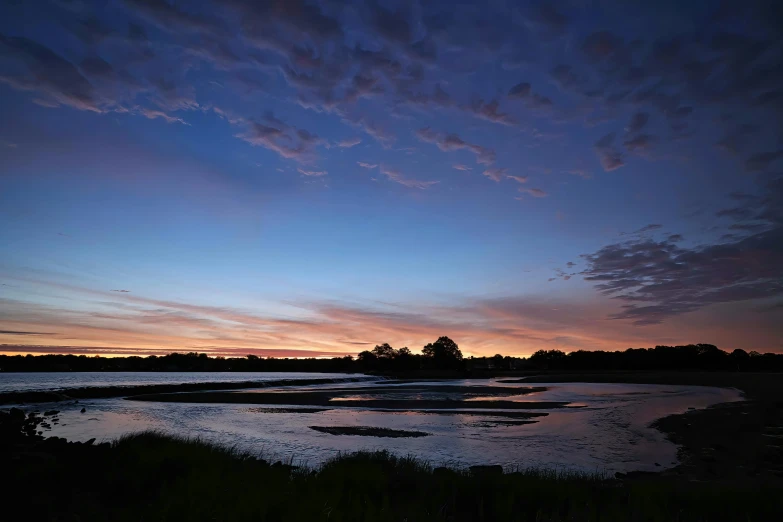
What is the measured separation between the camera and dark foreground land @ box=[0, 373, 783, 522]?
7.76 m

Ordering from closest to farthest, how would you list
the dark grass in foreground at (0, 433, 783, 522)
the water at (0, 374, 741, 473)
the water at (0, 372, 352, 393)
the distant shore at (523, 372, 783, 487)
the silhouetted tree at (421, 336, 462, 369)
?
the dark grass in foreground at (0, 433, 783, 522) → the distant shore at (523, 372, 783, 487) → the water at (0, 374, 741, 473) → the water at (0, 372, 352, 393) → the silhouetted tree at (421, 336, 462, 369)

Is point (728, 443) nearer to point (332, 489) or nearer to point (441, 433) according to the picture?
point (441, 433)

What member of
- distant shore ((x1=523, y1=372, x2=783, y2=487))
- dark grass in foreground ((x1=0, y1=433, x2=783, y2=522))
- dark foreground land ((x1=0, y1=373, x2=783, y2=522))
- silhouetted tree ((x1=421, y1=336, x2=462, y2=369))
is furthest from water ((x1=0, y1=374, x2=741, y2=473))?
silhouetted tree ((x1=421, y1=336, x2=462, y2=369))

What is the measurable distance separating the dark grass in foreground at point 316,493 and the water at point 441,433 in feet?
12.6

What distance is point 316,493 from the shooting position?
→ 933 centimetres

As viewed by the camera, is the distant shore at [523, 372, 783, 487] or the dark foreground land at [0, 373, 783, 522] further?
the distant shore at [523, 372, 783, 487]

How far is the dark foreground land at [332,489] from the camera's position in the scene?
776cm

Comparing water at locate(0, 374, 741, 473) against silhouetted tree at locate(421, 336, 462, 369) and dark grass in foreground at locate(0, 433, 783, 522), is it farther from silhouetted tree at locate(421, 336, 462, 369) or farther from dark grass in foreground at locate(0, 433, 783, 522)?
silhouetted tree at locate(421, 336, 462, 369)

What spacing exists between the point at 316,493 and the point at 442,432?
51.5ft

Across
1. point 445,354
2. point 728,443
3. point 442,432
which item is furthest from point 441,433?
point 445,354

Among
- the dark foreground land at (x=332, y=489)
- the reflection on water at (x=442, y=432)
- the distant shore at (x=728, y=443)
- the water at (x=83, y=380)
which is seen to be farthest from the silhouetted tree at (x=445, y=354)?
the dark foreground land at (x=332, y=489)

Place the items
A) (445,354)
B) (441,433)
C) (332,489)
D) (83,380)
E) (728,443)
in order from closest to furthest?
(332,489)
(728,443)
(441,433)
(83,380)
(445,354)

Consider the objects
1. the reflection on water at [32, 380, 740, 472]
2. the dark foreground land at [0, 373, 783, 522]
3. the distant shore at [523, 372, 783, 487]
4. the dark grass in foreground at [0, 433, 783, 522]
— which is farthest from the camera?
the reflection on water at [32, 380, 740, 472]

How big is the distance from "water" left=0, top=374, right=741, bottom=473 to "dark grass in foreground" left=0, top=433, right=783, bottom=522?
3.83 m
